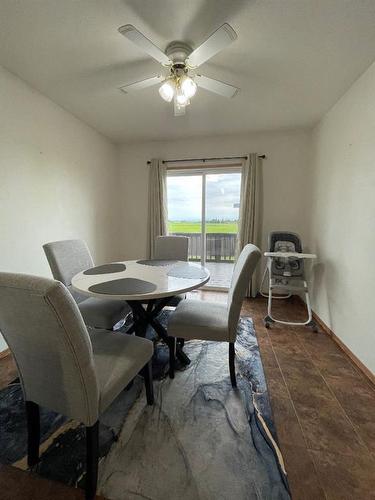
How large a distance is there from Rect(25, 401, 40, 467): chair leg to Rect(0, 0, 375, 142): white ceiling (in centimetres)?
217

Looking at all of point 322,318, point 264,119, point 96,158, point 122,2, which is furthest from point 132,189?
point 322,318

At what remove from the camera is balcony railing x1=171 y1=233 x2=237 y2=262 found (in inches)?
148

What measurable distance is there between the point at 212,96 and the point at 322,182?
1598 millimetres

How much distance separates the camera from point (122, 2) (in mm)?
1280

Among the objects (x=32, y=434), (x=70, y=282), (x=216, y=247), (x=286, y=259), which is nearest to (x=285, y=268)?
(x=286, y=259)

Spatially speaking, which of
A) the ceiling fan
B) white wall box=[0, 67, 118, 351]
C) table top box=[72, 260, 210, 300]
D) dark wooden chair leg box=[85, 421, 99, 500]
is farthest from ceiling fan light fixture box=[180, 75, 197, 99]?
dark wooden chair leg box=[85, 421, 99, 500]

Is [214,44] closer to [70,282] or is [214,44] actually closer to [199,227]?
[70,282]

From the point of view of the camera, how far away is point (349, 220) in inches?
81.0

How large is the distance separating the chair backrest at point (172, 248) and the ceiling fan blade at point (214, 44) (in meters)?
1.60

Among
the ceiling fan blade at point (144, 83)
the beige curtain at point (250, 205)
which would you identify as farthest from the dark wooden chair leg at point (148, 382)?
the beige curtain at point (250, 205)

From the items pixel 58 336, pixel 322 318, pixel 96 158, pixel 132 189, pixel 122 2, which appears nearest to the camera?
pixel 58 336

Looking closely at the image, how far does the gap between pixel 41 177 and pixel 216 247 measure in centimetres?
261

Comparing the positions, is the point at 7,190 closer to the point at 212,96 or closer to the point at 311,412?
the point at 212,96

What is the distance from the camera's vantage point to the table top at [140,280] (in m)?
1.37
